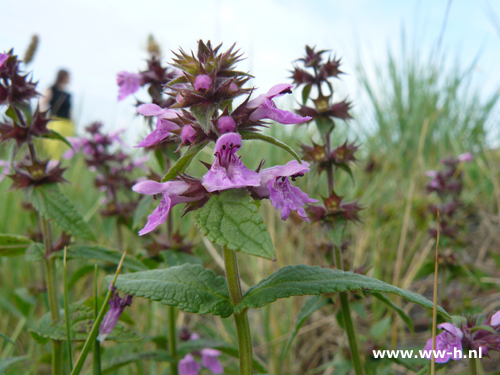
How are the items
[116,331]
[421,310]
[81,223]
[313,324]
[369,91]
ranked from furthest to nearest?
1. [369,91]
2. [421,310]
3. [313,324]
4. [81,223]
5. [116,331]

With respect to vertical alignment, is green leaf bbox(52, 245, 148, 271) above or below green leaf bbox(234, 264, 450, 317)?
above

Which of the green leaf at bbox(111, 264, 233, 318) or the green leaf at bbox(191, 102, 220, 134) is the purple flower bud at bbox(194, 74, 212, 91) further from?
the green leaf at bbox(111, 264, 233, 318)

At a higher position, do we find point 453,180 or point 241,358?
point 453,180

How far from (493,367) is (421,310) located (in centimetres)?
66

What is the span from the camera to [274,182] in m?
0.92

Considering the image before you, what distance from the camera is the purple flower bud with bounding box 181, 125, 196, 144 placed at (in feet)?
2.94

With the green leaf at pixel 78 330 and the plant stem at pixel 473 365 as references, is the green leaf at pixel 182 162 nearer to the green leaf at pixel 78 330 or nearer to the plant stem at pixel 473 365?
the green leaf at pixel 78 330

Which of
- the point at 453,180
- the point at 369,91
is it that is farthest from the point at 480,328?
the point at 369,91

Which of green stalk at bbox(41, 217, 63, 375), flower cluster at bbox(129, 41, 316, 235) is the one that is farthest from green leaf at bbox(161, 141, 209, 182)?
green stalk at bbox(41, 217, 63, 375)

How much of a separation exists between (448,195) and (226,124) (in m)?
2.59

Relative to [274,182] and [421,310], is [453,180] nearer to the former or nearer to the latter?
[421,310]

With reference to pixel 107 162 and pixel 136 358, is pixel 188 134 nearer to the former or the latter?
pixel 136 358

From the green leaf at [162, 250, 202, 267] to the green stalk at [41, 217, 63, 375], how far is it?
47 cm

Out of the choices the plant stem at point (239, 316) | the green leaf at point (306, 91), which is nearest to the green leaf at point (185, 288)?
the plant stem at point (239, 316)
